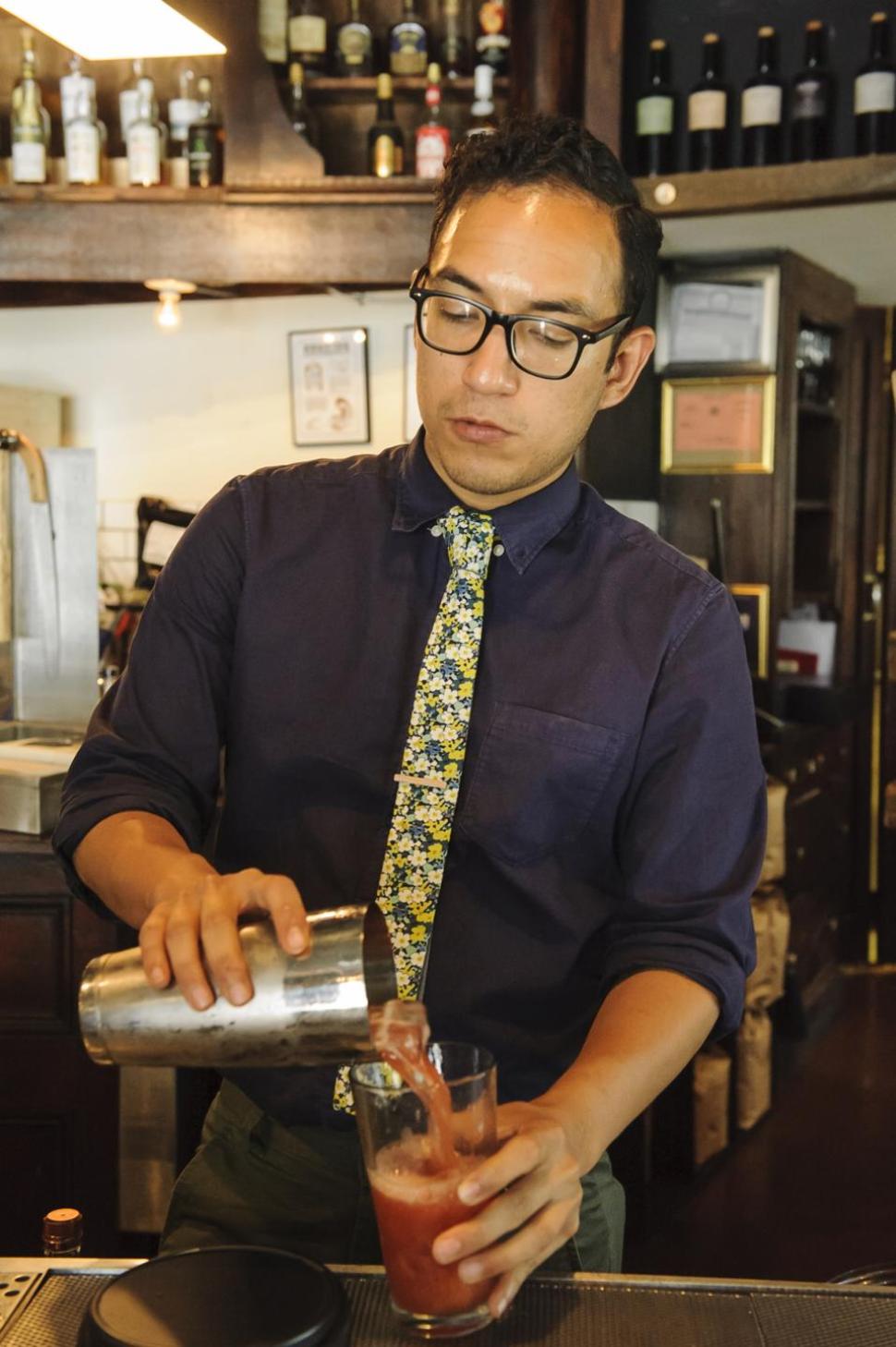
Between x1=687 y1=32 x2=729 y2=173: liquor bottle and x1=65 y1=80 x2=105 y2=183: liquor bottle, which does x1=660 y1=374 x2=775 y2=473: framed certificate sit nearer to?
x1=687 y1=32 x2=729 y2=173: liquor bottle

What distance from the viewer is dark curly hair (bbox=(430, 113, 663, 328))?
1.44m

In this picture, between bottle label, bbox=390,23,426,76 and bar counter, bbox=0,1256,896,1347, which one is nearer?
bar counter, bbox=0,1256,896,1347

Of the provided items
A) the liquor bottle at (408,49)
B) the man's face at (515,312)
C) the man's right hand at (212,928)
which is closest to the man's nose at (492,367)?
the man's face at (515,312)

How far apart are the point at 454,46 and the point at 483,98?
270mm

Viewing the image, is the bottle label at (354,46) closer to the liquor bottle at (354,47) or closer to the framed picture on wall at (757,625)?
the liquor bottle at (354,47)

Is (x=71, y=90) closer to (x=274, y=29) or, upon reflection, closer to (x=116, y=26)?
(x=274, y=29)

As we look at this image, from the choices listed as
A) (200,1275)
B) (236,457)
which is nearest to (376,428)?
(236,457)

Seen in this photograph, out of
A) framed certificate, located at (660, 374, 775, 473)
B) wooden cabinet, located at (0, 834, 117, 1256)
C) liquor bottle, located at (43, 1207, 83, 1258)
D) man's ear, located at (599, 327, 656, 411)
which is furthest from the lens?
framed certificate, located at (660, 374, 775, 473)

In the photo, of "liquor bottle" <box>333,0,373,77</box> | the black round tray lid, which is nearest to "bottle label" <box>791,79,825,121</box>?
"liquor bottle" <box>333,0,373,77</box>

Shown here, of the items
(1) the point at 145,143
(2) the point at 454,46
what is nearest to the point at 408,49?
(2) the point at 454,46

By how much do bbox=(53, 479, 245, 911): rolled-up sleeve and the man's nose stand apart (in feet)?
1.15

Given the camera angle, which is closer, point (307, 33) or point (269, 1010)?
point (269, 1010)

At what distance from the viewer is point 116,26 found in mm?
2547

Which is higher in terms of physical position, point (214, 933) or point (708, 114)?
point (708, 114)
